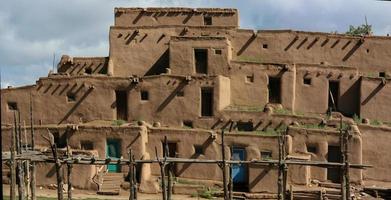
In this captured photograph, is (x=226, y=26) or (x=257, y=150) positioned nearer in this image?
(x=257, y=150)

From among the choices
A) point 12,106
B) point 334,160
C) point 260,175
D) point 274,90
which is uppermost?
point 274,90

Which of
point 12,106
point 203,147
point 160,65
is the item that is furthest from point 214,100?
point 12,106

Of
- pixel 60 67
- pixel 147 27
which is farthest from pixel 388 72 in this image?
pixel 60 67

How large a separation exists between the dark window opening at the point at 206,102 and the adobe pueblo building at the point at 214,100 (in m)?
0.08

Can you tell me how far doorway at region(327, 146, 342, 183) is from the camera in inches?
1108

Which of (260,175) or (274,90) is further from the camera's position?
(274,90)

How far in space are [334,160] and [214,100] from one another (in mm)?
6965

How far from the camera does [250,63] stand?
1259 inches

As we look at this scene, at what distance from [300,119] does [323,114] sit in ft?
7.03

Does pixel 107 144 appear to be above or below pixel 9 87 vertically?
below

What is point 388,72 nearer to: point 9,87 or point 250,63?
point 250,63

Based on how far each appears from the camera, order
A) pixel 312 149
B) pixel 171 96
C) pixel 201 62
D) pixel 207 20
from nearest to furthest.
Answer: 1. pixel 312 149
2. pixel 171 96
3. pixel 201 62
4. pixel 207 20

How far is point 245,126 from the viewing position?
30.5 metres

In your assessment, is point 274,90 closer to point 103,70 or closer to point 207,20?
point 207,20
